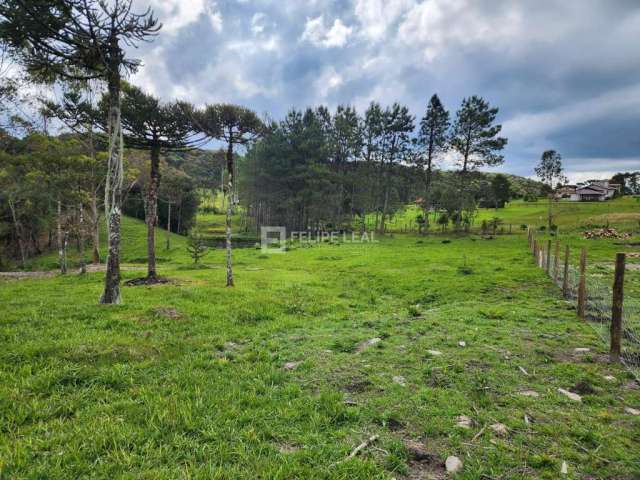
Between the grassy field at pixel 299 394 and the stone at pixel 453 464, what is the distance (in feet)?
0.24

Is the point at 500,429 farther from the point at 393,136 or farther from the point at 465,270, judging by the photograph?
the point at 393,136

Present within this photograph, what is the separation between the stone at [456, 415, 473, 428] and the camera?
151 inches

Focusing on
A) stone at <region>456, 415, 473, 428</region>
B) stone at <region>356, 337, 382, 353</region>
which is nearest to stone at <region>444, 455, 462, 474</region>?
stone at <region>456, 415, 473, 428</region>

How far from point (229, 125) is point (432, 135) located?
3714 cm

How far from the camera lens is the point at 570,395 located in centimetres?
454

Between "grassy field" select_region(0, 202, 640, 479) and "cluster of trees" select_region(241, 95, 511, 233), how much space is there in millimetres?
36900

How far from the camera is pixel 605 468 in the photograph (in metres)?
3.13

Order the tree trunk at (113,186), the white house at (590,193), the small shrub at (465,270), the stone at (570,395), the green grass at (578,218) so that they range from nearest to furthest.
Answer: the stone at (570,395) < the tree trunk at (113,186) < the small shrub at (465,270) < the green grass at (578,218) < the white house at (590,193)

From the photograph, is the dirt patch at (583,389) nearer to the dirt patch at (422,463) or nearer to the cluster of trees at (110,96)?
the dirt patch at (422,463)

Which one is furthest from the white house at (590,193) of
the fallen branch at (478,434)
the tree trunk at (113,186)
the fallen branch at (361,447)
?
the fallen branch at (361,447)

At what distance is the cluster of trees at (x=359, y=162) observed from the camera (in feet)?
136

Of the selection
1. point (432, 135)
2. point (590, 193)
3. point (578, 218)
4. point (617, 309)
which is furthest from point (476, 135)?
point (590, 193)

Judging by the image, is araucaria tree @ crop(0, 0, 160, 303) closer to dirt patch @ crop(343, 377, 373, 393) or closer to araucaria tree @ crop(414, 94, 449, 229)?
dirt patch @ crop(343, 377, 373, 393)

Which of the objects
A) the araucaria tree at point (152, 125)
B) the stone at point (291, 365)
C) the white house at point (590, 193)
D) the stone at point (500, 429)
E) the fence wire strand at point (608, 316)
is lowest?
the stone at point (291, 365)
